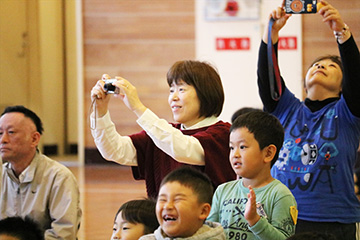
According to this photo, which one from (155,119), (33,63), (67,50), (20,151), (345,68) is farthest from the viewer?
(67,50)

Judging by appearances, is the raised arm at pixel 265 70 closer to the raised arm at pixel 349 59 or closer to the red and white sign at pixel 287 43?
the raised arm at pixel 349 59

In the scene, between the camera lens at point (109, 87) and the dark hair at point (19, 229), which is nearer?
the camera lens at point (109, 87)

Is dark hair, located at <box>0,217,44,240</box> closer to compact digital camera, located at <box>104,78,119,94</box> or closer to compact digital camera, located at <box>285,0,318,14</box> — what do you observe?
compact digital camera, located at <box>104,78,119,94</box>

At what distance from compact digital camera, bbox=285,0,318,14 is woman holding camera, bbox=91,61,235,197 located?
0.41m

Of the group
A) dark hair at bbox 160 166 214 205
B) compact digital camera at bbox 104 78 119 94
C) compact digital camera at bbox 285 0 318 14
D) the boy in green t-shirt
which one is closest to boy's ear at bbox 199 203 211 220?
dark hair at bbox 160 166 214 205

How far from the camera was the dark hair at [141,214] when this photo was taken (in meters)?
2.16

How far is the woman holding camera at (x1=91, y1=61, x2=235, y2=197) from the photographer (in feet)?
7.61

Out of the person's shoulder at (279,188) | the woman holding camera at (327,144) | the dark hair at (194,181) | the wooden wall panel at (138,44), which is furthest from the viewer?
the wooden wall panel at (138,44)

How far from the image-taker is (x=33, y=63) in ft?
26.0

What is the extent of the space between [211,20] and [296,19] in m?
0.93

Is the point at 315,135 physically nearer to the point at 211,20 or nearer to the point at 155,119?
the point at 155,119

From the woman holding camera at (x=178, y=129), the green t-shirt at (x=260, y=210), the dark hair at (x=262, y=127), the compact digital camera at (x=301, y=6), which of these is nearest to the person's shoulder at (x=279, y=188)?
the green t-shirt at (x=260, y=210)

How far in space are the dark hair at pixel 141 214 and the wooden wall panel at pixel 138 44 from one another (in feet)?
16.3

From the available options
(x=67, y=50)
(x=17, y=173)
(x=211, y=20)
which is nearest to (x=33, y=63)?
(x=67, y=50)
